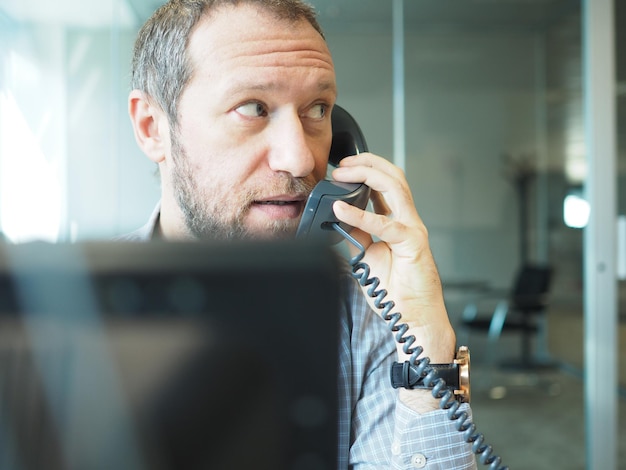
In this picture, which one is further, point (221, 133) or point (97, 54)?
point (97, 54)

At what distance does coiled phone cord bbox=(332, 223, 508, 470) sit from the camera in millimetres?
879

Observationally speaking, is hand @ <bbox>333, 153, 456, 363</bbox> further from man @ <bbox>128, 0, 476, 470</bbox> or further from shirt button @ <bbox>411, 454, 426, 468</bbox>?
shirt button @ <bbox>411, 454, 426, 468</bbox>

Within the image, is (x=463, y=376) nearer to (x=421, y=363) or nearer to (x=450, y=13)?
(x=421, y=363)

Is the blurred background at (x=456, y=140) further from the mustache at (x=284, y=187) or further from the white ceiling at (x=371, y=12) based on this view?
the mustache at (x=284, y=187)

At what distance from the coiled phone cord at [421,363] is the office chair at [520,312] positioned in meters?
2.23

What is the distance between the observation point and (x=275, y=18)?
103cm

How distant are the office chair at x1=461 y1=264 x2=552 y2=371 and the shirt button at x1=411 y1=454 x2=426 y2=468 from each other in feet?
7.49

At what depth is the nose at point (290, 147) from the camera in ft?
3.17

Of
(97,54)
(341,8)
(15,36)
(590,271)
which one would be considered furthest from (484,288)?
(15,36)

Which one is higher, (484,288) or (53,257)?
(484,288)

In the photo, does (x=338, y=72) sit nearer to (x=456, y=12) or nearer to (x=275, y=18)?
(x=456, y=12)

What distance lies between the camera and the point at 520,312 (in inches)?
130

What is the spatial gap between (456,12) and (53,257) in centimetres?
299

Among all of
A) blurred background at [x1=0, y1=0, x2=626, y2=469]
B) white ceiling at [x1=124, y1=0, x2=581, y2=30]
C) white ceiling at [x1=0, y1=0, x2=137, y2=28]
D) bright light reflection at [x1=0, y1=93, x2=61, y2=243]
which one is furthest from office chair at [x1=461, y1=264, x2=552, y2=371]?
white ceiling at [x1=0, y1=0, x2=137, y2=28]
